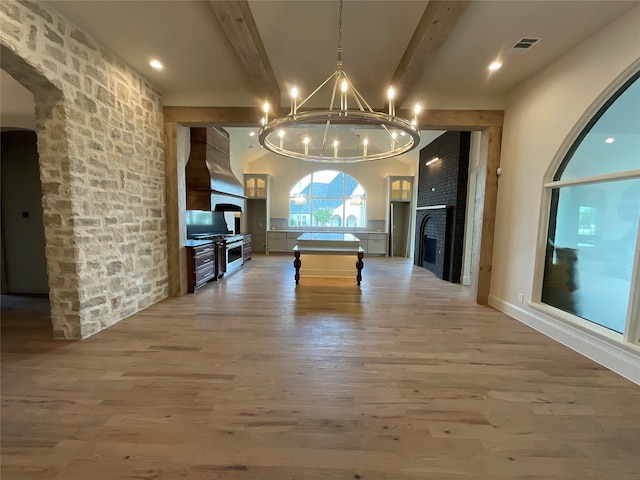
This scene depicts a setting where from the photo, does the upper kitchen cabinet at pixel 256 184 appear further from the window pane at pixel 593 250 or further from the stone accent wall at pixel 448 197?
the window pane at pixel 593 250

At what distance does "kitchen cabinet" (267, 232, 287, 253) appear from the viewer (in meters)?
8.95

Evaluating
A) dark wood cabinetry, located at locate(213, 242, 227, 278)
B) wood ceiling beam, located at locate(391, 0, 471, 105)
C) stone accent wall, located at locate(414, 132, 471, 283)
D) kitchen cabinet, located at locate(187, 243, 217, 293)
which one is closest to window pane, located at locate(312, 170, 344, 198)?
stone accent wall, located at locate(414, 132, 471, 283)

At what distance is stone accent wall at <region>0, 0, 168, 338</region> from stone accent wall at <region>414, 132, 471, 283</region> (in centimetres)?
538

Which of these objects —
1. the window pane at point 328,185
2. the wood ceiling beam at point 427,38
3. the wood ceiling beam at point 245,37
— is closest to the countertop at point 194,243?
the wood ceiling beam at point 245,37

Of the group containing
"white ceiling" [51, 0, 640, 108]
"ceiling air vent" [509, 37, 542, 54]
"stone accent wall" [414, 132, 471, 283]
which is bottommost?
"stone accent wall" [414, 132, 471, 283]

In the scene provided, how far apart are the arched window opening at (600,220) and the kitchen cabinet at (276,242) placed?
278 inches

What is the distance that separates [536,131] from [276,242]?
23.8ft

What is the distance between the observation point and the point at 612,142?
7.97ft

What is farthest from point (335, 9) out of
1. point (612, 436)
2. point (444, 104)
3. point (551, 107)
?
point (612, 436)

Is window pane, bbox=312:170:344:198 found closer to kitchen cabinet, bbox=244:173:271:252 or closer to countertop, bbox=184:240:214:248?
kitchen cabinet, bbox=244:173:271:252

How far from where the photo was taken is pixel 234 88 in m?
3.61

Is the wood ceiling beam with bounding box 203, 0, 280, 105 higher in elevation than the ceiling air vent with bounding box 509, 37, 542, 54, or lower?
lower

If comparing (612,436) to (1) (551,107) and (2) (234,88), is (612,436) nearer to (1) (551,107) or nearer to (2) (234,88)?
(1) (551,107)

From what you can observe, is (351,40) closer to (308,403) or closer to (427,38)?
(427,38)
